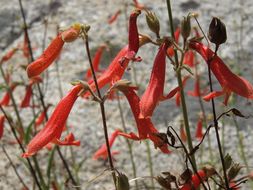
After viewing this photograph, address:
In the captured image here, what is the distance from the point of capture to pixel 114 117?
555cm

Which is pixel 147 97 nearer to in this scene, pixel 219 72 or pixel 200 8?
pixel 219 72

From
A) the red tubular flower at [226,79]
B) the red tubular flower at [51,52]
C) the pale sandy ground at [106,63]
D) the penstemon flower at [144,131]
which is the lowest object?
the pale sandy ground at [106,63]

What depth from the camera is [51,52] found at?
2.20 metres

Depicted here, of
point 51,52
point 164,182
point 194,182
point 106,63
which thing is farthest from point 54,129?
point 106,63

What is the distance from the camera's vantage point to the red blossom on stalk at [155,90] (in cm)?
190

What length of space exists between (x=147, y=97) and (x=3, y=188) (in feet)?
10.4

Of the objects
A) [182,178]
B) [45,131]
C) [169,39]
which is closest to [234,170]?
[182,178]

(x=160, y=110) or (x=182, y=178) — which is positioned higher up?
(x=182, y=178)

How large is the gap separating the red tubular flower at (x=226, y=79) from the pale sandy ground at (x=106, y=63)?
96.1 inches

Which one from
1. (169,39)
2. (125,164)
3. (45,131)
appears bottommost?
(125,164)

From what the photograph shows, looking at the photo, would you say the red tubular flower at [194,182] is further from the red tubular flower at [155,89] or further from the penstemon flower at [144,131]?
the red tubular flower at [155,89]

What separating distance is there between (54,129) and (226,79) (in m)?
0.64

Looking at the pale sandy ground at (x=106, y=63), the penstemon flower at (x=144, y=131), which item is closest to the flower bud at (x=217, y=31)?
the penstemon flower at (x=144, y=131)

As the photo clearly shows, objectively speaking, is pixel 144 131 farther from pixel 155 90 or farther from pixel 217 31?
pixel 217 31
